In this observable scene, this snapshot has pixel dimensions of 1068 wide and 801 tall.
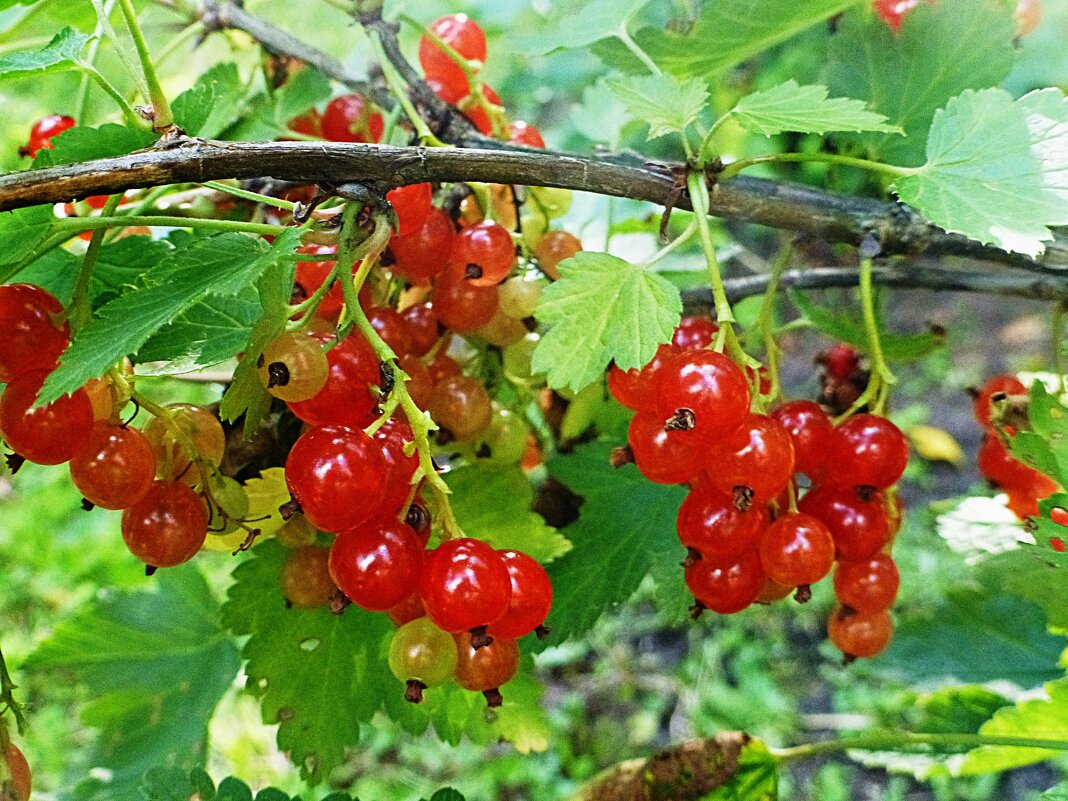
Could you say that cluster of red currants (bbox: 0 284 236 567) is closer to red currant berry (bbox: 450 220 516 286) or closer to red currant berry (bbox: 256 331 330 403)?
red currant berry (bbox: 256 331 330 403)

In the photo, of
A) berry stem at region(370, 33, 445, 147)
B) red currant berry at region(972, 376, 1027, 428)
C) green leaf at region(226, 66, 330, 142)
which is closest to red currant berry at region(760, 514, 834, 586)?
red currant berry at region(972, 376, 1027, 428)

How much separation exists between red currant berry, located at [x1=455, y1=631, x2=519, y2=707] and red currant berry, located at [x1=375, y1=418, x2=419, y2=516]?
0.11 m

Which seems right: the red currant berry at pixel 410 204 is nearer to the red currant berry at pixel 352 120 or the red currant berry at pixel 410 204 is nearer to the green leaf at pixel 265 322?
the green leaf at pixel 265 322

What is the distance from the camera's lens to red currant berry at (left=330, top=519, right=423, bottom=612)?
24.8 inches

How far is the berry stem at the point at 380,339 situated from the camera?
615 mm

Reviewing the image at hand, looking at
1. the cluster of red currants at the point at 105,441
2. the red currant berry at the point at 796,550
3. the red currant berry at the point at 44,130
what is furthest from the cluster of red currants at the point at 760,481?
the red currant berry at the point at 44,130

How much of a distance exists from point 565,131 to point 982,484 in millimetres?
1331

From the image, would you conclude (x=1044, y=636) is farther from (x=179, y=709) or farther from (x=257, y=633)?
(x=179, y=709)

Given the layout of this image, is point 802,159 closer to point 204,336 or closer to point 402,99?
point 402,99

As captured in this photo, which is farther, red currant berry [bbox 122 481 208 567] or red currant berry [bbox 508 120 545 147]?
red currant berry [bbox 508 120 545 147]

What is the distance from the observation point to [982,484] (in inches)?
90.4

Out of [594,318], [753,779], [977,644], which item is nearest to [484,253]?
[594,318]

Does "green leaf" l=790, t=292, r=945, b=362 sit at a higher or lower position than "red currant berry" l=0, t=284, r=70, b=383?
higher

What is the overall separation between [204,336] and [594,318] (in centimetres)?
29
